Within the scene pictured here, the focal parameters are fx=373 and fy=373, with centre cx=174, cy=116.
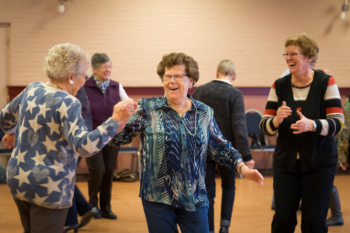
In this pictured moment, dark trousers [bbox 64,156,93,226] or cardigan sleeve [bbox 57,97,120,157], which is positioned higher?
cardigan sleeve [bbox 57,97,120,157]

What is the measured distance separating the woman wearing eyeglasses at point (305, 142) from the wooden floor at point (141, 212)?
1.32 metres

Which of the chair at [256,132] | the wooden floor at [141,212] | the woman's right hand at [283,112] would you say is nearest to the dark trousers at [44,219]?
the woman's right hand at [283,112]

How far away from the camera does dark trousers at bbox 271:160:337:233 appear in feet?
8.12

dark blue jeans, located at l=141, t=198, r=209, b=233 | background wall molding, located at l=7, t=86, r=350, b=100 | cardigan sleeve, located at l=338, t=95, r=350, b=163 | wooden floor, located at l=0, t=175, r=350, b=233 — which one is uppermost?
background wall molding, located at l=7, t=86, r=350, b=100

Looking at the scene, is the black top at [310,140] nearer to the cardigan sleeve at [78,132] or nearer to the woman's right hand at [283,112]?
the woman's right hand at [283,112]

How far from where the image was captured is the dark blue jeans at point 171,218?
1983mm

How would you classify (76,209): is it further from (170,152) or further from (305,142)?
(305,142)

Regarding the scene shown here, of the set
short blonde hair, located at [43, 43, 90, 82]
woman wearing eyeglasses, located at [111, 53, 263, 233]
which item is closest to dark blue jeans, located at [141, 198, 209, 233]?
woman wearing eyeglasses, located at [111, 53, 263, 233]

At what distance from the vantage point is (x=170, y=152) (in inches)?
78.5

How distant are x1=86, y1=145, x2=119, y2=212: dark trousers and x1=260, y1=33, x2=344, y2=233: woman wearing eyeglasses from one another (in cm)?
188

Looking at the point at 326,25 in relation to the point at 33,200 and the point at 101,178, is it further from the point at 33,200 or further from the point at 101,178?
the point at 33,200

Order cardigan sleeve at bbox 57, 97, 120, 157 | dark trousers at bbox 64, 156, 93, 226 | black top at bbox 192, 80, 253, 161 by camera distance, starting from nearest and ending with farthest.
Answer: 1. cardigan sleeve at bbox 57, 97, 120, 157
2. dark trousers at bbox 64, 156, 93, 226
3. black top at bbox 192, 80, 253, 161

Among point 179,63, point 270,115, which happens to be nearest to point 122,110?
point 179,63

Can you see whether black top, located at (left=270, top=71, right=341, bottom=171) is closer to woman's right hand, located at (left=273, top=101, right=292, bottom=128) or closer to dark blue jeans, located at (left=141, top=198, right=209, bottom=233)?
woman's right hand, located at (left=273, top=101, right=292, bottom=128)
